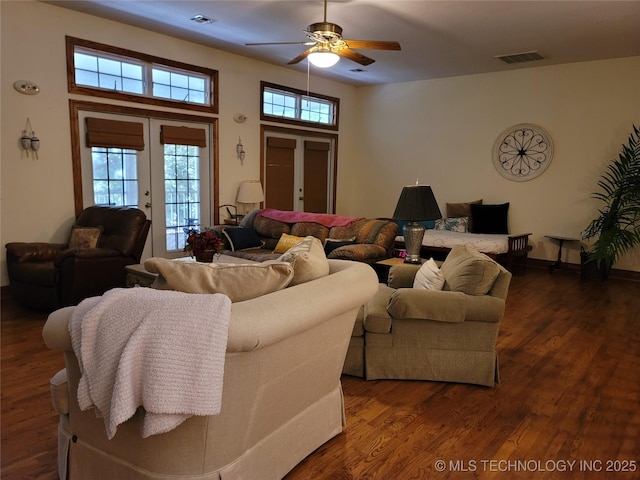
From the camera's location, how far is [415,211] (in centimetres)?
395

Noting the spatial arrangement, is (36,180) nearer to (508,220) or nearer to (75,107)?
(75,107)

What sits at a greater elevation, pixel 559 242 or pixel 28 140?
pixel 28 140

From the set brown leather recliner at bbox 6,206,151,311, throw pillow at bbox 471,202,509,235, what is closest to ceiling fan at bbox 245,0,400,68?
brown leather recliner at bbox 6,206,151,311

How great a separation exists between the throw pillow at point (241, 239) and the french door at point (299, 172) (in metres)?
1.95

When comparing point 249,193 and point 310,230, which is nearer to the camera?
point 310,230

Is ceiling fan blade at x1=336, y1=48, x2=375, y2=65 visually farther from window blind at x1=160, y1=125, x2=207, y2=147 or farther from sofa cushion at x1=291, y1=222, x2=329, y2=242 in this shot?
window blind at x1=160, y1=125, x2=207, y2=147

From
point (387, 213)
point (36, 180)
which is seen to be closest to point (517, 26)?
point (387, 213)

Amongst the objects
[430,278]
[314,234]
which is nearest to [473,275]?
[430,278]

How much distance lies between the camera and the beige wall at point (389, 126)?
15.2 ft

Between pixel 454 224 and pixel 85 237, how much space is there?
4960 millimetres

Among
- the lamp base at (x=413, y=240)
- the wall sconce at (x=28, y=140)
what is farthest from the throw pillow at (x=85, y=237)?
the lamp base at (x=413, y=240)

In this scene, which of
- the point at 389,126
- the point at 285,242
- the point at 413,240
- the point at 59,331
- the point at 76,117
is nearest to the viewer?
the point at 59,331

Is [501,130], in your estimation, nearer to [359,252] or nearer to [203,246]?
[359,252]

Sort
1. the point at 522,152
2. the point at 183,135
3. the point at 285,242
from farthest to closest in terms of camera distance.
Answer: the point at 522,152 → the point at 183,135 → the point at 285,242
